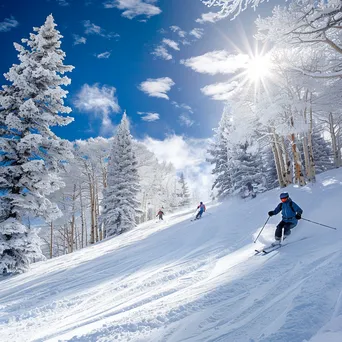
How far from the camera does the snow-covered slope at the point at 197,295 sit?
3.46 meters

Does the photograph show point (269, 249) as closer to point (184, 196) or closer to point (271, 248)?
point (271, 248)

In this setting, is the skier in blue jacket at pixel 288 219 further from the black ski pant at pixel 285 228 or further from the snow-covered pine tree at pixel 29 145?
the snow-covered pine tree at pixel 29 145

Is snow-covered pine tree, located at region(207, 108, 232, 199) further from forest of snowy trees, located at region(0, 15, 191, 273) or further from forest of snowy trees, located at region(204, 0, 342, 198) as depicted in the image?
forest of snowy trees, located at region(0, 15, 191, 273)

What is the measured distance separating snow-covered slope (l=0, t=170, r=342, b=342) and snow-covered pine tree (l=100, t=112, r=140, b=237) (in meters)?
13.1

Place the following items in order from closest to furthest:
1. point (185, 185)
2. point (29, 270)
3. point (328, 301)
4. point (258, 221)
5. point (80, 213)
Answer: point (328, 301) → point (29, 270) → point (258, 221) → point (80, 213) → point (185, 185)

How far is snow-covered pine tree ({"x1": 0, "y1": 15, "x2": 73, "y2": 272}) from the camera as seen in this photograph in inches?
423

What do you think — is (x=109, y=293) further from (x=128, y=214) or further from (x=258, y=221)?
(x=128, y=214)

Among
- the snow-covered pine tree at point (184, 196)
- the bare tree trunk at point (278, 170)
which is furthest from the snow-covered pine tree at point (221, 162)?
the snow-covered pine tree at point (184, 196)

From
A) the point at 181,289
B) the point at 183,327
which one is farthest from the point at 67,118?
the point at 183,327

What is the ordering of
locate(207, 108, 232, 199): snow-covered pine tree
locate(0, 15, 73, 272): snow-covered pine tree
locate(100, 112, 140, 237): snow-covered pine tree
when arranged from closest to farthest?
locate(0, 15, 73, 272): snow-covered pine tree
locate(100, 112, 140, 237): snow-covered pine tree
locate(207, 108, 232, 199): snow-covered pine tree

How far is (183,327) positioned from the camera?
12.1 ft

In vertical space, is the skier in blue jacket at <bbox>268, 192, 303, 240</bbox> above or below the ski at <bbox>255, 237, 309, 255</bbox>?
above

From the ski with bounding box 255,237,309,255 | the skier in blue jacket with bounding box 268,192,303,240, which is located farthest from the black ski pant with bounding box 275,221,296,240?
the ski with bounding box 255,237,309,255

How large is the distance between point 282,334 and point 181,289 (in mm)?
2671
